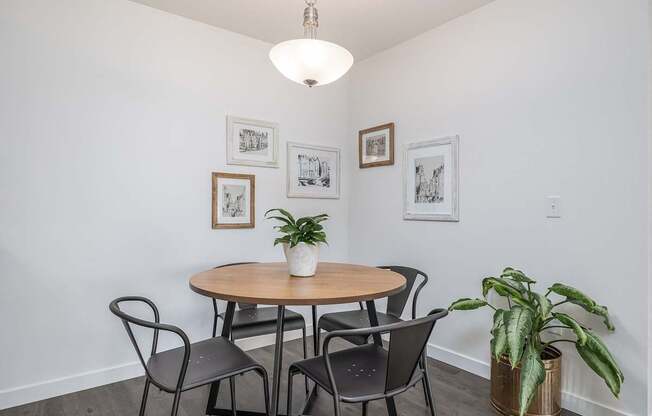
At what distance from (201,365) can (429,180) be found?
2.02 metres

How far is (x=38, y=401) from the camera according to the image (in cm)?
222

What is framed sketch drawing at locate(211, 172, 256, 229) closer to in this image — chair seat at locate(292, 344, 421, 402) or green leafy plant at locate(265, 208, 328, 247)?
green leafy plant at locate(265, 208, 328, 247)

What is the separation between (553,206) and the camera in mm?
2207

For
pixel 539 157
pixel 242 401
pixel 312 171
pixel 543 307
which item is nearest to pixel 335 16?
pixel 312 171

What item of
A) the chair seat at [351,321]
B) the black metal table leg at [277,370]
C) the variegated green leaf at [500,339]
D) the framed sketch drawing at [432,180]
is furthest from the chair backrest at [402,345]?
the framed sketch drawing at [432,180]

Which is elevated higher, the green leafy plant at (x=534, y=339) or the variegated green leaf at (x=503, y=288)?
the variegated green leaf at (x=503, y=288)

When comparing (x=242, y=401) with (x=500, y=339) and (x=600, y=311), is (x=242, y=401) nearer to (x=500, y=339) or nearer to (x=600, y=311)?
(x=500, y=339)

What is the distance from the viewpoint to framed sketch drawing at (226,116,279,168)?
295 cm

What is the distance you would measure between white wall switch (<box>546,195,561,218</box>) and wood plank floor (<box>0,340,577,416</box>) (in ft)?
3.59

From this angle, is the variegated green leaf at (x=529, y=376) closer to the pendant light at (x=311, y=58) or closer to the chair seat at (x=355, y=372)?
the chair seat at (x=355, y=372)

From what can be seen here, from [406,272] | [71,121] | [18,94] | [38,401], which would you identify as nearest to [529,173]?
[406,272]

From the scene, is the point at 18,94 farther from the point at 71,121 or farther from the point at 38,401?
the point at 38,401

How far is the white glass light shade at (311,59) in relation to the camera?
1749 mm

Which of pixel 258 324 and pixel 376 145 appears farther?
pixel 376 145
